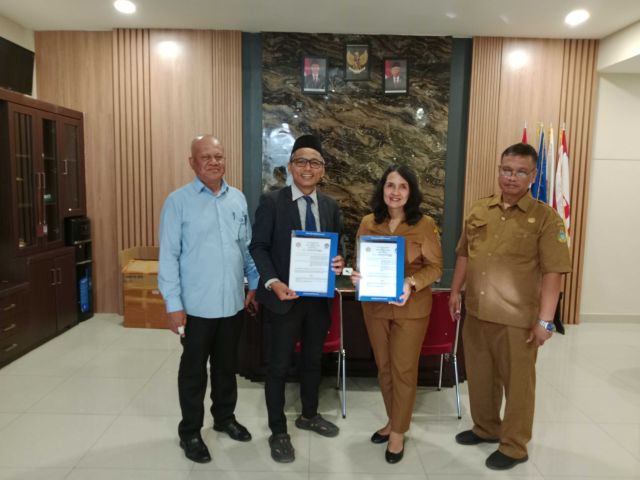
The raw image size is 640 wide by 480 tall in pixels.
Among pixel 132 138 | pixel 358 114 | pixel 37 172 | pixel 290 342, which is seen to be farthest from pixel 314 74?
pixel 290 342

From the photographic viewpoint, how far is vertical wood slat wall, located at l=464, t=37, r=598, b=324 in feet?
17.4

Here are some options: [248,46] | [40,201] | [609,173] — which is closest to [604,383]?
[609,173]

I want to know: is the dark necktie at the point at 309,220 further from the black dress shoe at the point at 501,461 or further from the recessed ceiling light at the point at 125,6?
the recessed ceiling light at the point at 125,6

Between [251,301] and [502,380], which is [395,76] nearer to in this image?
[251,301]

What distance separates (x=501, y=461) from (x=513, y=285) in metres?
0.97

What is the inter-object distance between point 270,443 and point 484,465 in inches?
46.7

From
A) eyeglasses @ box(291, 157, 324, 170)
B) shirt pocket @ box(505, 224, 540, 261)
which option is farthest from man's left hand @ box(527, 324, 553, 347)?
eyeglasses @ box(291, 157, 324, 170)

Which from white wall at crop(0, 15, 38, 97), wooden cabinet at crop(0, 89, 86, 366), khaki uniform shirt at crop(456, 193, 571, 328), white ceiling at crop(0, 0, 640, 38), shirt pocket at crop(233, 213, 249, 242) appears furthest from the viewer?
white wall at crop(0, 15, 38, 97)

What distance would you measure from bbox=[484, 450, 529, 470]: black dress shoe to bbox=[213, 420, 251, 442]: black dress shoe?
1367 mm

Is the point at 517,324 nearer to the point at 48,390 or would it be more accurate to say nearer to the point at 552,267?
the point at 552,267

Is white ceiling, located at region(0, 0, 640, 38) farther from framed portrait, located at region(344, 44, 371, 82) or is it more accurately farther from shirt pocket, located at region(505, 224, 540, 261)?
shirt pocket, located at region(505, 224, 540, 261)

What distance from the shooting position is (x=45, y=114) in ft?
15.4

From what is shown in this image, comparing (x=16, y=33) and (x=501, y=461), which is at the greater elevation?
(x=16, y=33)

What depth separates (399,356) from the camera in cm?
254
